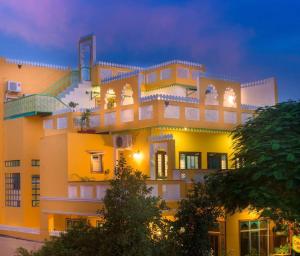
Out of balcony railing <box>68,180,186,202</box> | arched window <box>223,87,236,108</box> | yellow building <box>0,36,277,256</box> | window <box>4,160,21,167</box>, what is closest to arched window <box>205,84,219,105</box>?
yellow building <box>0,36,277,256</box>

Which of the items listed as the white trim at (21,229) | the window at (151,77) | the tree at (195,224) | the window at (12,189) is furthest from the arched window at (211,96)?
the window at (12,189)

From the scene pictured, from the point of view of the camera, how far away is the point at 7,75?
25.2 metres

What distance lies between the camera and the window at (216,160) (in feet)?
70.4

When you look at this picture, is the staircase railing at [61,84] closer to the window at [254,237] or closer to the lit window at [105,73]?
the lit window at [105,73]

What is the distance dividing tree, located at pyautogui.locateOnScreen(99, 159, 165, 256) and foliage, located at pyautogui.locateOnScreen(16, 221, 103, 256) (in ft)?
1.30

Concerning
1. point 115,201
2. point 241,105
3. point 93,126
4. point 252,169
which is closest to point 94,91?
point 93,126

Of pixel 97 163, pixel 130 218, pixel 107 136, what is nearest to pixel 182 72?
pixel 107 136

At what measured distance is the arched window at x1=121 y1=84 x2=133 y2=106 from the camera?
20927 mm

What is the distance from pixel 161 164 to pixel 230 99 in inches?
162

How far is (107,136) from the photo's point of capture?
21406mm

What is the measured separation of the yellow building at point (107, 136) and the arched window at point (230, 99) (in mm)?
38

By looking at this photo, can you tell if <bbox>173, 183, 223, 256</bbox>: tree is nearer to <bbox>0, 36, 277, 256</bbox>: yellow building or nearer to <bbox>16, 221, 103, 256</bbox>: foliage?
<bbox>16, 221, 103, 256</bbox>: foliage

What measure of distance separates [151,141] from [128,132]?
1.43m

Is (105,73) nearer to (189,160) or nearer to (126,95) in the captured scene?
(126,95)
